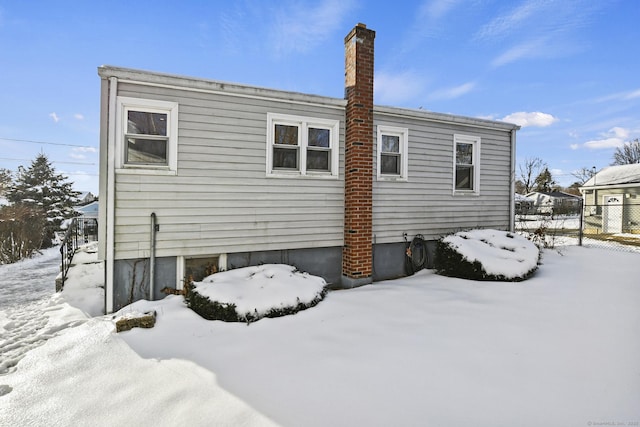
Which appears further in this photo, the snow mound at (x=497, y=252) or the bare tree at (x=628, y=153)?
the bare tree at (x=628, y=153)

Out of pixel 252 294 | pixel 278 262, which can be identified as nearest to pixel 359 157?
pixel 278 262

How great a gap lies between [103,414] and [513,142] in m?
10.3

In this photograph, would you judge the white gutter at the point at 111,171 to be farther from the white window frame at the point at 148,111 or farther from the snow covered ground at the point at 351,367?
the snow covered ground at the point at 351,367

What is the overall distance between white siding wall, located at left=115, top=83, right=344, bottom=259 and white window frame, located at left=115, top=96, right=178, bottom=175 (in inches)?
3.5

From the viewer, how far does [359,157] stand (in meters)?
6.43

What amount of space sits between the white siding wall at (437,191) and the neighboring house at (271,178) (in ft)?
0.12

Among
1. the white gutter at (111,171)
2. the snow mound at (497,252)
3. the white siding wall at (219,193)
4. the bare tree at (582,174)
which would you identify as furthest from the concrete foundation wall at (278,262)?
the bare tree at (582,174)

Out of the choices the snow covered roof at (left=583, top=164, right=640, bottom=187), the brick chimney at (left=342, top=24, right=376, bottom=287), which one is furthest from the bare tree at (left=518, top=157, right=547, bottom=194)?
the brick chimney at (left=342, top=24, right=376, bottom=287)

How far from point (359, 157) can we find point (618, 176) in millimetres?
22991

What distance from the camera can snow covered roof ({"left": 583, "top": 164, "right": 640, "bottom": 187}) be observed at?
18.5 m

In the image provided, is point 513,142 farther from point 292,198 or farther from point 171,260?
point 171,260

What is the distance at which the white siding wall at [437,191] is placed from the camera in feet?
23.5

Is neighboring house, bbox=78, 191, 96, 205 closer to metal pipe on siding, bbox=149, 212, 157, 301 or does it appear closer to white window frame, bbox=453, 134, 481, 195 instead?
metal pipe on siding, bbox=149, 212, 157, 301

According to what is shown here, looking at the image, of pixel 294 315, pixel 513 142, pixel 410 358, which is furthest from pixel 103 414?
pixel 513 142
